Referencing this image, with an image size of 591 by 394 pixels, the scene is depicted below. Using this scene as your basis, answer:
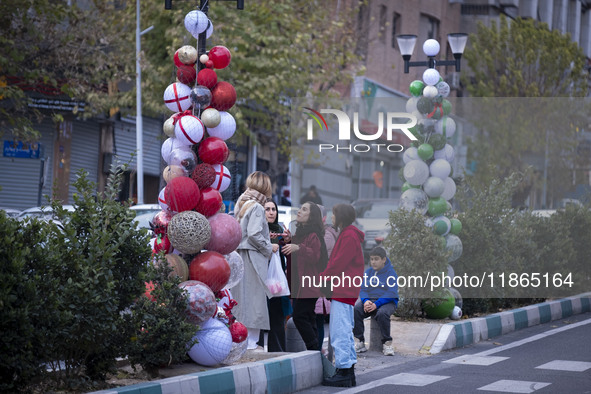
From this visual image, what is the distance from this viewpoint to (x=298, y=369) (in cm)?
876

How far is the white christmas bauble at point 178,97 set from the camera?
366 inches

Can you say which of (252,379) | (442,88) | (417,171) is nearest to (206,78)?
(252,379)

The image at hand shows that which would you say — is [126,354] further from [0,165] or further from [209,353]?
[0,165]

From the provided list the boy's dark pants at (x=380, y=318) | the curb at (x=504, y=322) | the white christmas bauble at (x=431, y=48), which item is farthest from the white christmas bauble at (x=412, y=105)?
the boy's dark pants at (x=380, y=318)

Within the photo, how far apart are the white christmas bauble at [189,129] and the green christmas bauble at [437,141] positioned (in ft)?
18.0

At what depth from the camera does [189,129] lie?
9.08 meters

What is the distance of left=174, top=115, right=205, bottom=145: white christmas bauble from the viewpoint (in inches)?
357

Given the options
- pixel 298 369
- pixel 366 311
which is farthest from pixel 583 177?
pixel 298 369

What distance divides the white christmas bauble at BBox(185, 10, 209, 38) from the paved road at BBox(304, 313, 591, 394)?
3483 millimetres

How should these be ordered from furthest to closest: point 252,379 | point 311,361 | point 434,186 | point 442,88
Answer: point 442,88 → point 434,186 → point 311,361 → point 252,379

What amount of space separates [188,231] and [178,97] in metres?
1.34

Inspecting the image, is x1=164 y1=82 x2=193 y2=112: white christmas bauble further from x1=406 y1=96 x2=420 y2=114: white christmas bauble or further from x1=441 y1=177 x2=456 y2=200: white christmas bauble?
x1=441 y1=177 x2=456 y2=200: white christmas bauble

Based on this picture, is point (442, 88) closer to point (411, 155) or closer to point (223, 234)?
point (411, 155)

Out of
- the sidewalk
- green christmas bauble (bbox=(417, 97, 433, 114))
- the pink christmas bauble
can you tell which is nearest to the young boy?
the sidewalk
